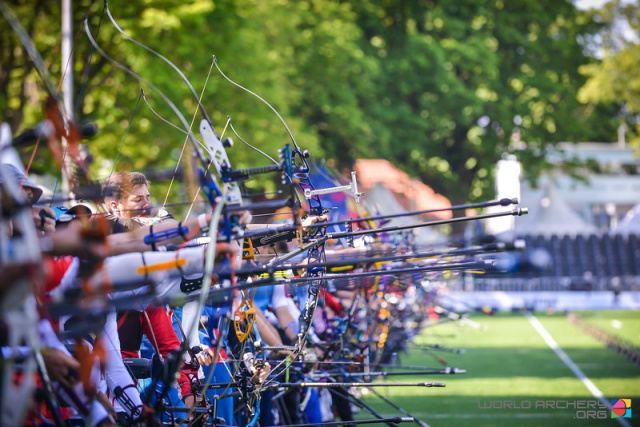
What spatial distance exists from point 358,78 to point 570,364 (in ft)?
50.4

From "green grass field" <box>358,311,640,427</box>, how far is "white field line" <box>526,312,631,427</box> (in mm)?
84

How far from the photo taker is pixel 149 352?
21.5 feet

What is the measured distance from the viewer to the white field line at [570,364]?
10.9 m

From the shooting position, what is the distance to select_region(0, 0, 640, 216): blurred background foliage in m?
17.8

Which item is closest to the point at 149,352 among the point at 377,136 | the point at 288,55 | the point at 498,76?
the point at 288,55

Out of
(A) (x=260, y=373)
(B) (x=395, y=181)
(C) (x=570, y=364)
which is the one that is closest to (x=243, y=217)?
(A) (x=260, y=373)

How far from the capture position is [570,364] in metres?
15.3

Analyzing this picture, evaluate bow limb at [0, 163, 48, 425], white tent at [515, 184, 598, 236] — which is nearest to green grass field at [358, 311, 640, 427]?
bow limb at [0, 163, 48, 425]

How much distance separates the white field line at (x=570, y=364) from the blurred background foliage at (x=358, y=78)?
7.67 metres

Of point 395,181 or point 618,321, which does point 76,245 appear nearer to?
point 618,321

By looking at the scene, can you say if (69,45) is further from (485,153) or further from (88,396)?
(485,153)

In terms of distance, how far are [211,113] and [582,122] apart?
74.2 ft

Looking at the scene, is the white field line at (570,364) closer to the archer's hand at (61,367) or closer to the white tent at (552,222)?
the archer's hand at (61,367)

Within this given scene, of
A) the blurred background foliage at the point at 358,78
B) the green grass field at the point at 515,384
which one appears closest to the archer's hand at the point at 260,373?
the green grass field at the point at 515,384
